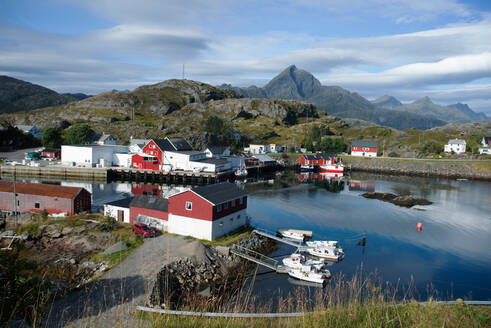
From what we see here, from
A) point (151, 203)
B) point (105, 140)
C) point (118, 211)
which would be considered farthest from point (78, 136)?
point (151, 203)

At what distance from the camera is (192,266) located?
20.4 metres

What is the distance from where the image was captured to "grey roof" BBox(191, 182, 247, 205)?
25500 millimetres

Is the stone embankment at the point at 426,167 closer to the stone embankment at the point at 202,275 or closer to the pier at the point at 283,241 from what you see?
the pier at the point at 283,241

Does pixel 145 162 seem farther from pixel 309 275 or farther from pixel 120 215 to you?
pixel 309 275

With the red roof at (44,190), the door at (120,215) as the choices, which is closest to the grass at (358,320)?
the door at (120,215)

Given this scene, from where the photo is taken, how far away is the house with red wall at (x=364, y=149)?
99625mm

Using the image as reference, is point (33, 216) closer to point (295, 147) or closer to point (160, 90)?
point (295, 147)

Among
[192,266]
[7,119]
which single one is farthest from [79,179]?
[7,119]

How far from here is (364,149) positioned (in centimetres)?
10069

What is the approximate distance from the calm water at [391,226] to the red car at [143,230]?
876cm

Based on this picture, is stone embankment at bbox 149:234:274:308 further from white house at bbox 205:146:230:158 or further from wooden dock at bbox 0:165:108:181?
white house at bbox 205:146:230:158

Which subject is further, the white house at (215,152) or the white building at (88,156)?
the white house at (215,152)

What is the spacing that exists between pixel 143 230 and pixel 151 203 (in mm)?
3525

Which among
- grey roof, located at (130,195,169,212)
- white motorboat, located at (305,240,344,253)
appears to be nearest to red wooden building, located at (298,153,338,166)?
white motorboat, located at (305,240,344,253)
